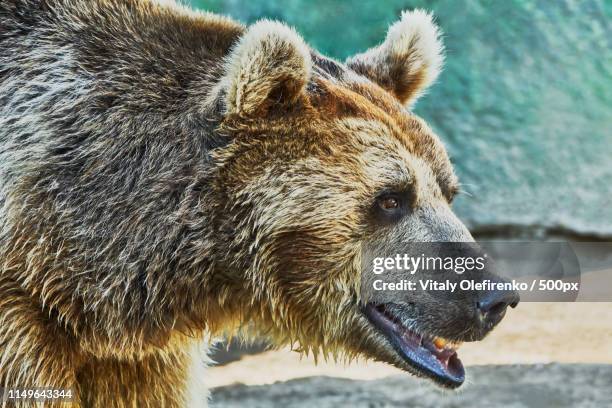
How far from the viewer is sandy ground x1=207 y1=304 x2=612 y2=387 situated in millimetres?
3768

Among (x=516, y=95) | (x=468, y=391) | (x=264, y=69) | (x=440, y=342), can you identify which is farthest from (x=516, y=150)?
(x=264, y=69)

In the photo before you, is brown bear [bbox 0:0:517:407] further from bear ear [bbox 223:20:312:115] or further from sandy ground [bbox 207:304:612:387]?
sandy ground [bbox 207:304:612:387]

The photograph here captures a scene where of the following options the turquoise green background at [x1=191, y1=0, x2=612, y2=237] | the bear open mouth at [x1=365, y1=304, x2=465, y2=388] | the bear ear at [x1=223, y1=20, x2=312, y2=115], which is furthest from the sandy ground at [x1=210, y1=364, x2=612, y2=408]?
the bear ear at [x1=223, y1=20, x2=312, y2=115]

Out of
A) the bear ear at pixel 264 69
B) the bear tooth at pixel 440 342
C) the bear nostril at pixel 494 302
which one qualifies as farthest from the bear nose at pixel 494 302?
the bear ear at pixel 264 69

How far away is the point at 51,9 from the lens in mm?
2932

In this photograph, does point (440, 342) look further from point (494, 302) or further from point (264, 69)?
point (264, 69)

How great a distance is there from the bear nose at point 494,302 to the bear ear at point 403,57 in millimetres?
866

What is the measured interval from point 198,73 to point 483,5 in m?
1.69

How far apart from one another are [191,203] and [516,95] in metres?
2.41

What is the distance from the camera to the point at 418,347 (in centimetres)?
285

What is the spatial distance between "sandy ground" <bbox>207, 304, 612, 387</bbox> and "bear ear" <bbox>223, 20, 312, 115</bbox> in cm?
113

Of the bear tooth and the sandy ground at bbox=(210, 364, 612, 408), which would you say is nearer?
the bear tooth

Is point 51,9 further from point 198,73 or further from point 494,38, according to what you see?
point 494,38

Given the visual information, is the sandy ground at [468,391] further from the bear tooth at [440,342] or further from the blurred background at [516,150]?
the bear tooth at [440,342]
